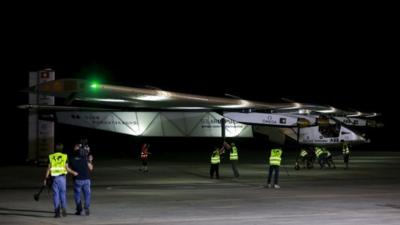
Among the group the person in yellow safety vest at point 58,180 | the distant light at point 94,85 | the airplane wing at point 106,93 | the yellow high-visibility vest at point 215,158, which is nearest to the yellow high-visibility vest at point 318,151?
the airplane wing at point 106,93

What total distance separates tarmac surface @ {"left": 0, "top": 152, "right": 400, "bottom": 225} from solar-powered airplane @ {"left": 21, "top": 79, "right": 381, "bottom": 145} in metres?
3.42

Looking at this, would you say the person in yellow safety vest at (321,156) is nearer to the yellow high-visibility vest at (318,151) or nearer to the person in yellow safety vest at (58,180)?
the yellow high-visibility vest at (318,151)

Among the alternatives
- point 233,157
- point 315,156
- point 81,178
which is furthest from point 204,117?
point 81,178

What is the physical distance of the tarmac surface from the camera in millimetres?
15047

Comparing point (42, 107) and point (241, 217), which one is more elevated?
point (42, 107)

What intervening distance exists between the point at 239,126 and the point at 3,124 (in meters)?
35.2

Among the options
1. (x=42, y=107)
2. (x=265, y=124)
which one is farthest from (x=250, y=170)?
(x=42, y=107)

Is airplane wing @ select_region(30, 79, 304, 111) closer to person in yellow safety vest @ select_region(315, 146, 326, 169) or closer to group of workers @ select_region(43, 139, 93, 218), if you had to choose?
person in yellow safety vest @ select_region(315, 146, 326, 169)

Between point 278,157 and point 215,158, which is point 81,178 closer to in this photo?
point 278,157

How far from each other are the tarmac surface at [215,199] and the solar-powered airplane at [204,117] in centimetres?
342

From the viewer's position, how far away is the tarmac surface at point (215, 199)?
49.4ft

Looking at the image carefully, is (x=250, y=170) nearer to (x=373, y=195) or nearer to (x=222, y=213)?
(x=373, y=195)

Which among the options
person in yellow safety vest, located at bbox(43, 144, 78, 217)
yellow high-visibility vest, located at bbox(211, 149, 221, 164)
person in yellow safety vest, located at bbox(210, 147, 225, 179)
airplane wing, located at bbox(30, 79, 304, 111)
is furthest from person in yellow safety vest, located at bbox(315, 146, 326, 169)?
person in yellow safety vest, located at bbox(43, 144, 78, 217)

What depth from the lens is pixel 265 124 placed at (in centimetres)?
3878
